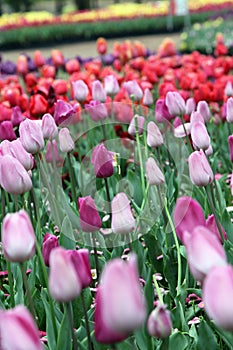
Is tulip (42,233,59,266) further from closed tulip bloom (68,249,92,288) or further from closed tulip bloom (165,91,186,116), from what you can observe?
closed tulip bloom (165,91,186,116)

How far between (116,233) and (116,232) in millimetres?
31

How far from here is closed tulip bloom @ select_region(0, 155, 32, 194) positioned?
5.29ft

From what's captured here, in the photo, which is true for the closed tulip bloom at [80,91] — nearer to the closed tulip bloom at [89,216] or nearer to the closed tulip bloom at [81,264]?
the closed tulip bloom at [89,216]

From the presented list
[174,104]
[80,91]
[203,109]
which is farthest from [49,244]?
[80,91]

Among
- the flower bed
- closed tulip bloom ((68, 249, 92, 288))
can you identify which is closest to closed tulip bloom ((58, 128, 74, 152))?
the flower bed

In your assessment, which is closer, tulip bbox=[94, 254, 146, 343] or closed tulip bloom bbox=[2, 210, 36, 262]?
tulip bbox=[94, 254, 146, 343]

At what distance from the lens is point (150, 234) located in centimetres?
233

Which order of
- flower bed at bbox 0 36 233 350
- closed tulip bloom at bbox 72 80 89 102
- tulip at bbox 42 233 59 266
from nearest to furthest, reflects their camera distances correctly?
flower bed at bbox 0 36 233 350 < tulip at bbox 42 233 59 266 < closed tulip bloom at bbox 72 80 89 102

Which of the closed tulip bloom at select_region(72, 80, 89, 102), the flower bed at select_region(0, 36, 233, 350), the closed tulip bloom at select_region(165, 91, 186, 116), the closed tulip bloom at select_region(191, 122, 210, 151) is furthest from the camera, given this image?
the closed tulip bloom at select_region(72, 80, 89, 102)

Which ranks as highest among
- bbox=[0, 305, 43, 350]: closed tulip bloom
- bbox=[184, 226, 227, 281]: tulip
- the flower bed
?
bbox=[184, 226, 227, 281]: tulip

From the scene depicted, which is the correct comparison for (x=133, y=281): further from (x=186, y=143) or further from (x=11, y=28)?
(x=11, y=28)

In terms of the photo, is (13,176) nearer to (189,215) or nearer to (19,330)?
(189,215)

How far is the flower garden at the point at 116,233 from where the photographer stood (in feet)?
3.30

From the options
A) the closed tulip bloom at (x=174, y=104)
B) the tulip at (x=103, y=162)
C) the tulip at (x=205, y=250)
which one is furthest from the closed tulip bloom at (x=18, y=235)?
the closed tulip bloom at (x=174, y=104)
